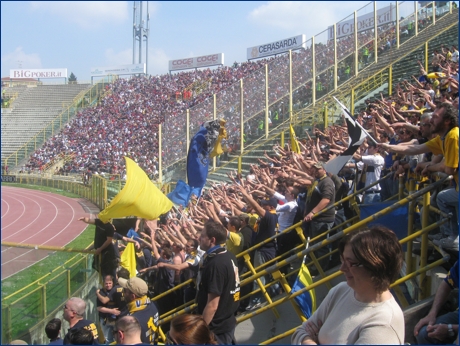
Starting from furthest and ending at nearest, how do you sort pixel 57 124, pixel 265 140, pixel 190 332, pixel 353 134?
pixel 57 124
pixel 265 140
pixel 353 134
pixel 190 332

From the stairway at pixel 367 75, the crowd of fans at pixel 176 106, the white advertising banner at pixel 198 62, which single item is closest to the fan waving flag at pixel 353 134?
the stairway at pixel 367 75

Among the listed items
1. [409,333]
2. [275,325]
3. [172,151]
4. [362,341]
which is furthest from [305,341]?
[172,151]

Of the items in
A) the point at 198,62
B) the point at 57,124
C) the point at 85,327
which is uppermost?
the point at 198,62

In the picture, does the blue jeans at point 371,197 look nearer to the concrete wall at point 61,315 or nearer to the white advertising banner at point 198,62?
the concrete wall at point 61,315

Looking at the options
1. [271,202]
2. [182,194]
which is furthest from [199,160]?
[271,202]

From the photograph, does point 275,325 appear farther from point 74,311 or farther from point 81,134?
point 81,134

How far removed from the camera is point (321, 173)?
5371mm

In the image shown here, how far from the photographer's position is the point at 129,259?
6.13 m

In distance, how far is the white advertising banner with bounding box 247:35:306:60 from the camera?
136 feet

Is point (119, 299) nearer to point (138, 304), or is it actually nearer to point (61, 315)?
point (138, 304)

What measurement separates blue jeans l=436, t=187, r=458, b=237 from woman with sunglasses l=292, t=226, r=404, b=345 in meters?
1.66

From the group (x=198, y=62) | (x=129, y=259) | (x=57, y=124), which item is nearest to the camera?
(x=129, y=259)

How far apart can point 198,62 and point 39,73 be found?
24.3 m

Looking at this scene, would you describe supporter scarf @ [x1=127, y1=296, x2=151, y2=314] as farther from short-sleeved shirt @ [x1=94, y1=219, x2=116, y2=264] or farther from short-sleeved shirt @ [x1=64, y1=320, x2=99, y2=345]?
short-sleeved shirt @ [x1=94, y1=219, x2=116, y2=264]
